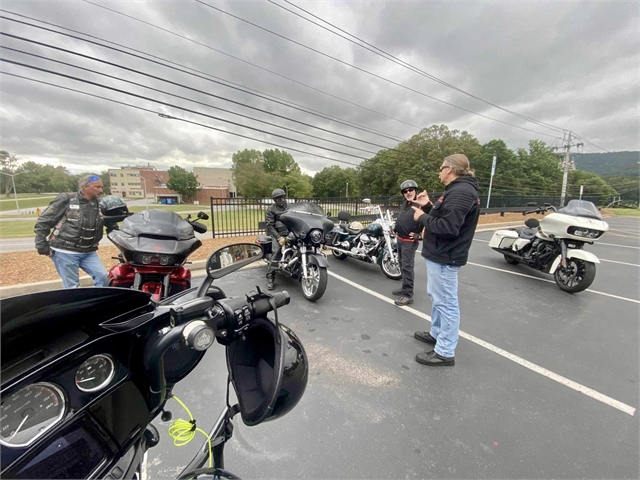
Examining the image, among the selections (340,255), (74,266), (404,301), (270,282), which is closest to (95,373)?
(74,266)

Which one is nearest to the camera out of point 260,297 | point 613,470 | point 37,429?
point 37,429

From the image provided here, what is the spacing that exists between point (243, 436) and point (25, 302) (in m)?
1.61

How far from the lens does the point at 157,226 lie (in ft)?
8.56

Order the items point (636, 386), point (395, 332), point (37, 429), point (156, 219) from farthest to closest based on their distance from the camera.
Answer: point (395, 332), point (156, 219), point (636, 386), point (37, 429)

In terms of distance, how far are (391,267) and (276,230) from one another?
2.27 metres

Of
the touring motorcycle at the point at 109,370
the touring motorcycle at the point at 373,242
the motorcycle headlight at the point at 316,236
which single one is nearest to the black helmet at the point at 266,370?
the touring motorcycle at the point at 109,370

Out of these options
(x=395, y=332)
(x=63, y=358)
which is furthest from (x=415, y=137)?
(x=63, y=358)

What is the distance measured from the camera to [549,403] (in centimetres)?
209

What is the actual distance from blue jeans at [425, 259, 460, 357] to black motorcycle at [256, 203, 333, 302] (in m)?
1.60

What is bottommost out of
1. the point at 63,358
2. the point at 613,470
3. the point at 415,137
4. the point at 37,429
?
the point at 613,470

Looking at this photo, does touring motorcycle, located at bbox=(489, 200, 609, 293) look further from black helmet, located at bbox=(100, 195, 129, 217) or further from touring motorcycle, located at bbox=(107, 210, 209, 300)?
black helmet, located at bbox=(100, 195, 129, 217)

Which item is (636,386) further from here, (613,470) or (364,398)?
(364,398)

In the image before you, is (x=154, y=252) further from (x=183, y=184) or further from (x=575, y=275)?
(x=183, y=184)

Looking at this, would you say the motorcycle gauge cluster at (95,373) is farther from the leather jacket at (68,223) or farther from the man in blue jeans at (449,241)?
the leather jacket at (68,223)
